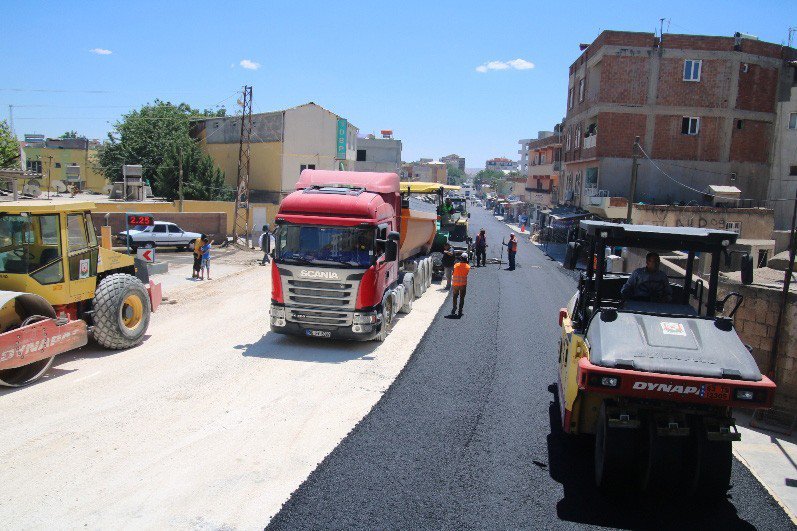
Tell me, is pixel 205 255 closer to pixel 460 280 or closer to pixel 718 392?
pixel 460 280

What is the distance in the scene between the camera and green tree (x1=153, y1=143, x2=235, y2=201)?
4456 centimetres

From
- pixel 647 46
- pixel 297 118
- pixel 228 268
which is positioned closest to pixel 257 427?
pixel 228 268

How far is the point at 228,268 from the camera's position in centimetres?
2536

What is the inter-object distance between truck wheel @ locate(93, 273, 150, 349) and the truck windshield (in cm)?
303

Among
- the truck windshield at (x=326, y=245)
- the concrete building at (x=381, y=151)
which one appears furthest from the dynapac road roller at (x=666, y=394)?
the concrete building at (x=381, y=151)

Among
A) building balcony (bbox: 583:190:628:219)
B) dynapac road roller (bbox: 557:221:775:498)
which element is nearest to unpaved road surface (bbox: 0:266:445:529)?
dynapac road roller (bbox: 557:221:775:498)

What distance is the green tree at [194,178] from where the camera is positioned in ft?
146

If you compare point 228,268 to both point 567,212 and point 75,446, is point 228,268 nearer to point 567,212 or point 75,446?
point 75,446

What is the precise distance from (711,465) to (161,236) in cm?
2752

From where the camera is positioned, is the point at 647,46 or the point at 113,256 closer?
the point at 113,256

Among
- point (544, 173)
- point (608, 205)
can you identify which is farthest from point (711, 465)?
point (544, 173)

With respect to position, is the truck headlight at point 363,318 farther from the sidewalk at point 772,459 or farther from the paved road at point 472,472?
the sidewalk at point 772,459

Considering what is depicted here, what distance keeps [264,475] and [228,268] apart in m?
19.1

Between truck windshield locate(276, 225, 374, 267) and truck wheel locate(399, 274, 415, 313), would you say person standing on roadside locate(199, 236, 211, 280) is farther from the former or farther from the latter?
truck windshield locate(276, 225, 374, 267)
